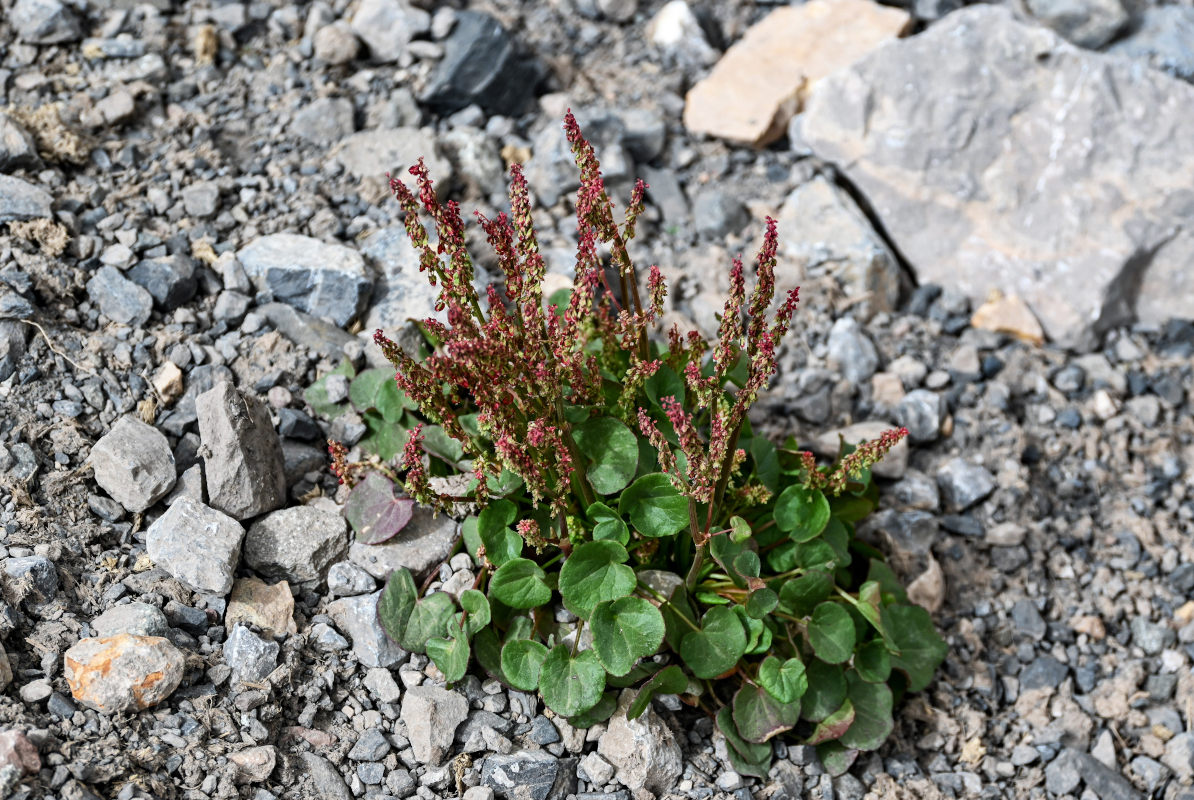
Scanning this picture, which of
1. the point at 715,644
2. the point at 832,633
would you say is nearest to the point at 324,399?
the point at 715,644

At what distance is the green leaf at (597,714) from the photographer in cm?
320

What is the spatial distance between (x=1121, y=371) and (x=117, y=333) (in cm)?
422

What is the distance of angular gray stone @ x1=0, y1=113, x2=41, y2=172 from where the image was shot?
4.01 meters

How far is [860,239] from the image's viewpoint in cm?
482

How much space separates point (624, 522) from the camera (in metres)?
3.17

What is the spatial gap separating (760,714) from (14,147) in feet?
11.3

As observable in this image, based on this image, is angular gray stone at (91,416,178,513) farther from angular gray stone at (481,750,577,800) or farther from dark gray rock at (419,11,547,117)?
dark gray rock at (419,11,547,117)

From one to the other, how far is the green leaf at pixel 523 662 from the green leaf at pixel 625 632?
218 millimetres

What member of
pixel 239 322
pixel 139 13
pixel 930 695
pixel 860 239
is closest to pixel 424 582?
pixel 239 322

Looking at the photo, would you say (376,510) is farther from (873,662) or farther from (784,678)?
(873,662)

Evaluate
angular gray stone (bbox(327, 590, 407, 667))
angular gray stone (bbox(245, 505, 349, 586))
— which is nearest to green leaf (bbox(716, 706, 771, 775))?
angular gray stone (bbox(327, 590, 407, 667))

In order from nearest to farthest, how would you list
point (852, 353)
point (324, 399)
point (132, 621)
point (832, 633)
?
point (132, 621), point (832, 633), point (324, 399), point (852, 353)

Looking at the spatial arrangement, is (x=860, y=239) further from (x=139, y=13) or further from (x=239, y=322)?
(x=139, y=13)

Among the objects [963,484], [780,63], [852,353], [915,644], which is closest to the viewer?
[915,644]
